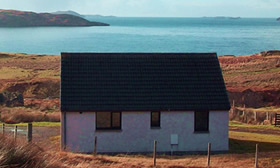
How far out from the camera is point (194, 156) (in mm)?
20219

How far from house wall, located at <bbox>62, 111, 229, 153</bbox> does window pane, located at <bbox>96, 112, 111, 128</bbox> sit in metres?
0.31

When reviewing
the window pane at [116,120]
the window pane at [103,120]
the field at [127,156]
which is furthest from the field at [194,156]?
the window pane at [116,120]

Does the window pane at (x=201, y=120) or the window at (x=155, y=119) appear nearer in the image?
the window at (x=155, y=119)

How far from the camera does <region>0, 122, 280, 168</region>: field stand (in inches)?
586

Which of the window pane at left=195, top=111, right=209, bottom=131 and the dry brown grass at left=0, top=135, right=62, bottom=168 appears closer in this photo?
the dry brown grass at left=0, top=135, right=62, bottom=168

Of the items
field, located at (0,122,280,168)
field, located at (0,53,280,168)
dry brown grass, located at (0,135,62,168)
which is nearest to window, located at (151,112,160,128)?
field, located at (0,122,280,168)

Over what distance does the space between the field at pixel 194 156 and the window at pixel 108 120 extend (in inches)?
90.1

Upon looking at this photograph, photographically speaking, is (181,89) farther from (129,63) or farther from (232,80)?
(232,80)

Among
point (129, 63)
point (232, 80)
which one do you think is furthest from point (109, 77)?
point (232, 80)

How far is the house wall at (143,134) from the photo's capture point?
22.1 meters

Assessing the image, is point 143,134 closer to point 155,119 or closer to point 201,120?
point 155,119

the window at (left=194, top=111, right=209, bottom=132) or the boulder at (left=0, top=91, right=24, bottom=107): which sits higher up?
the window at (left=194, top=111, right=209, bottom=132)

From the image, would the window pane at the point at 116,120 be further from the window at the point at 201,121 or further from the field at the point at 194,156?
the window at the point at 201,121

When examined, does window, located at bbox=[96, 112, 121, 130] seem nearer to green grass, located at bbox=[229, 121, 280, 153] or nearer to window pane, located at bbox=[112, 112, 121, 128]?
window pane, located at bbox=[112, 112, 121, 128]
